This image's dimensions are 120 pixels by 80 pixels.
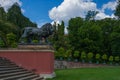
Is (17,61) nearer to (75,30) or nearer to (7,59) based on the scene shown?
(7,59)

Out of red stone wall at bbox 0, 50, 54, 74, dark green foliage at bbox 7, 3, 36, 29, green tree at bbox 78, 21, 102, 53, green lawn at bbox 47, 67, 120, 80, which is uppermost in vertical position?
dark green foliage at bbox 7, 3, 36, 29

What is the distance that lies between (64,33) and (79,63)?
10.3 metres

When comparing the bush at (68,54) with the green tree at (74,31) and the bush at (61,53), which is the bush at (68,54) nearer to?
the bush at (61,53)

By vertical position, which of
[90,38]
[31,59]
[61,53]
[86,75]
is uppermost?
[90,38]

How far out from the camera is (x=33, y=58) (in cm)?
2338

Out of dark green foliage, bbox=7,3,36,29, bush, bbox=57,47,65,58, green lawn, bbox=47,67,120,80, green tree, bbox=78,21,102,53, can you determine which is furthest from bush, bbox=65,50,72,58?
green lawn, bbox=47,67,120,80

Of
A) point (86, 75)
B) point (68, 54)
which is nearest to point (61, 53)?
point (68, 54)

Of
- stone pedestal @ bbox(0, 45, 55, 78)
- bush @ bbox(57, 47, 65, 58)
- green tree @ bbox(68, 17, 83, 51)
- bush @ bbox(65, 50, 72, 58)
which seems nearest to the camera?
stone pedestal @ bbox(0, 45, 55, 78)

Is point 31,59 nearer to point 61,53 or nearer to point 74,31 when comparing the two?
point 61,53

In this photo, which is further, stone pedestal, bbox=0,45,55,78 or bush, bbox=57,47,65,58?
bush, bbox=57,47,65,58

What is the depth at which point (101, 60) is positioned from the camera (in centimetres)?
5619

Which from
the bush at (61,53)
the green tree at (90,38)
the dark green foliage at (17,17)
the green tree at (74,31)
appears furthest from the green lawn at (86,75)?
the dark green foliage at (17,17)

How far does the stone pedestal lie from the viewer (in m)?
23.3

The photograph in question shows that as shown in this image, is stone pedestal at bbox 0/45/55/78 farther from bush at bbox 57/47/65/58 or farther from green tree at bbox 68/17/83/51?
green tree at bbox 68/17/83/51
